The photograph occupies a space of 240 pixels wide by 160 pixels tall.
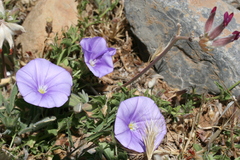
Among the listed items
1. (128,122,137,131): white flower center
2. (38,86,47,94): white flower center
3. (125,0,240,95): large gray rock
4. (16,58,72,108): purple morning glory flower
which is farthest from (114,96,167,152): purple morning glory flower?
(125,0,240,95): large gray rock

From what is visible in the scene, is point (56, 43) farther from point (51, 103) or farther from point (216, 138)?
point (216, 138)

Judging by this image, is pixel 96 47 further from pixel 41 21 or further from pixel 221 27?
pixel 221 27

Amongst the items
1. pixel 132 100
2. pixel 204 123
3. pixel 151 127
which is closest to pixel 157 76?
pixel 204 123

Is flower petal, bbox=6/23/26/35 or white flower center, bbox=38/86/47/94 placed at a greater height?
flower petal, bbox=6/23/26/35

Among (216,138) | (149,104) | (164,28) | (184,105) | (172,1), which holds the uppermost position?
(172,1)

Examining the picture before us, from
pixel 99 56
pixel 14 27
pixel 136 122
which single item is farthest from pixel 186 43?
pixel 14 27

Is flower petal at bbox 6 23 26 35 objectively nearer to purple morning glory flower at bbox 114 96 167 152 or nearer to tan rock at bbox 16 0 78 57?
tan rock at bbox 16 0 78 57
